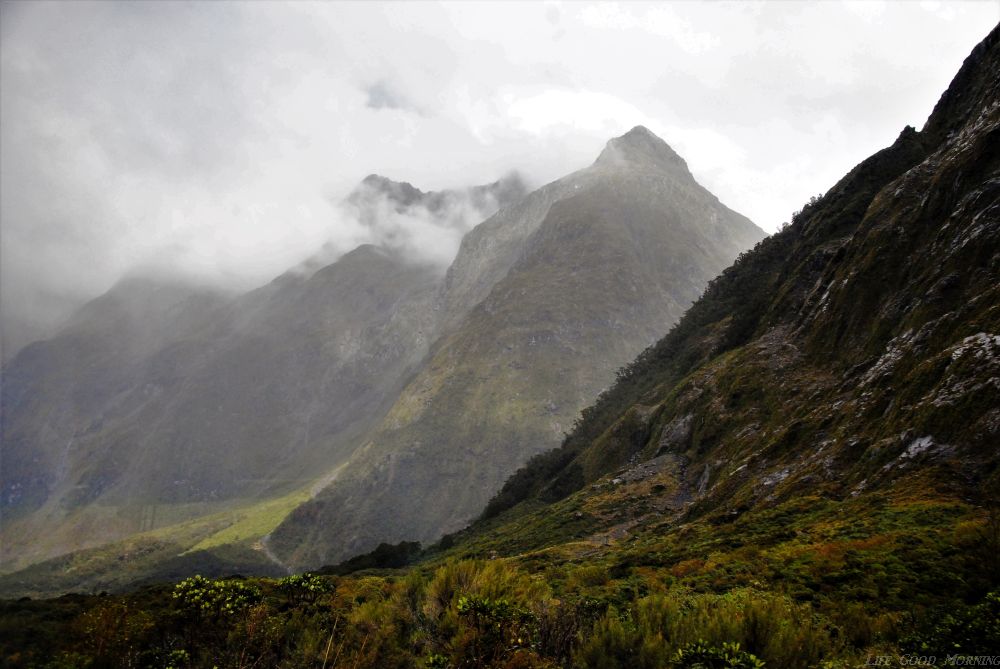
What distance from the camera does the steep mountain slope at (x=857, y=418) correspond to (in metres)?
20.7

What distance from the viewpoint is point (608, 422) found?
107000 mm

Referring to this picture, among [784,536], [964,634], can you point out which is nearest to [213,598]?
[964,634]

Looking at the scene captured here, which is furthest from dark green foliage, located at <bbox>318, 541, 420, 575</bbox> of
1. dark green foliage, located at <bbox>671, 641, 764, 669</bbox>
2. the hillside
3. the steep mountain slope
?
dark green foliage, located at <bbox>671, 641, 764, 669</bbox>

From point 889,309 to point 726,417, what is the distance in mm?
17727

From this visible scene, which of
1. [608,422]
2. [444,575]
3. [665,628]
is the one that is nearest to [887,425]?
[665,628]

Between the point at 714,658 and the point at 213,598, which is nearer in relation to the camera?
the point at 714,658

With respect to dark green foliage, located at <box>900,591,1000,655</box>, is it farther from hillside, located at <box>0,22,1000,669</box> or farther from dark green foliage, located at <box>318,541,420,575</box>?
dark green foliage, located at <box>318,541,420,575</box>

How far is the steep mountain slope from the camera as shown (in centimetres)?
2066

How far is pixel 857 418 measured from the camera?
32.2 m

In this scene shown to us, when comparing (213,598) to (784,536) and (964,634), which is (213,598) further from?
(784,536)

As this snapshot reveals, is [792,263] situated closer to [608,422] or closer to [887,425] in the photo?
[608,422]

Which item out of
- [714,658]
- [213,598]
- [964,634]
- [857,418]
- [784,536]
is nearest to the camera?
[714,658]

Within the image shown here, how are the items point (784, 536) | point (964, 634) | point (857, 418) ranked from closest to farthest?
1. point (964, 634)
2. point (784, 536)
3. point (857, 418)

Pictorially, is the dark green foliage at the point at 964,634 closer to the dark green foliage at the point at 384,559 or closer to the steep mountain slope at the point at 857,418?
the steep mountain slope at the point at 857,418
